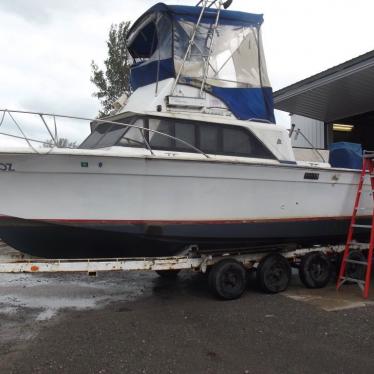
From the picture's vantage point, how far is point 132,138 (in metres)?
6.05

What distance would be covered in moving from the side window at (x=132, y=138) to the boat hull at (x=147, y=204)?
34cm

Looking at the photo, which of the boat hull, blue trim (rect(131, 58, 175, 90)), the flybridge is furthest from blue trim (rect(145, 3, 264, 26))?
the boat hull

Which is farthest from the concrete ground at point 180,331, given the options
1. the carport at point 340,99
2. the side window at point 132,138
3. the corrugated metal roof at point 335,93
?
the carport at point 340,99

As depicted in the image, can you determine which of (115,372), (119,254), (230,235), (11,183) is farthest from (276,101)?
(115,372)

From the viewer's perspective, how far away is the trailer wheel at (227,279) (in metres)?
6.53

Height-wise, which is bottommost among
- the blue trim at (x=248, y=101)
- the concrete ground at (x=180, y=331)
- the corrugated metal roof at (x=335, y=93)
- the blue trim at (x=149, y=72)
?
the concrete ground at (x=180, y=331)

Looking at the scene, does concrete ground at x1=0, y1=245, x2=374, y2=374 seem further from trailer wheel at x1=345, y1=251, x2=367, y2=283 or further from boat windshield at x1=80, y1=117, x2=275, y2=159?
boat windshield at x1=80, y1=117, x2=275, y2=159

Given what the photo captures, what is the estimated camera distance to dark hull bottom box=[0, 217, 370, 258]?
564 centimetres

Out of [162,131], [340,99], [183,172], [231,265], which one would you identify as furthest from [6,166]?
[340,99]

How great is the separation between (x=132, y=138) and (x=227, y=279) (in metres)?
2.38

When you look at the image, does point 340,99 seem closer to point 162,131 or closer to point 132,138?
point 162,131

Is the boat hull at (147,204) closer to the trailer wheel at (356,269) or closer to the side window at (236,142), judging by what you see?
the side window at (236,142)

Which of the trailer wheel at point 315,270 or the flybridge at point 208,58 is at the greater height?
the flybridge at point 208,58

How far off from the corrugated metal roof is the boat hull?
4.09 m
